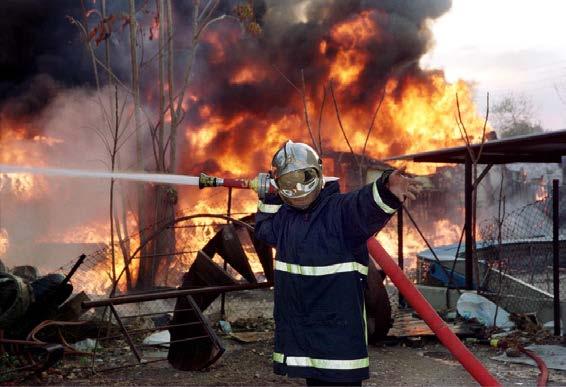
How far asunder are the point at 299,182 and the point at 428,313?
5.22 feet

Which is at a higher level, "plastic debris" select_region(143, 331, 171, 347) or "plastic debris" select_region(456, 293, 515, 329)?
"plastic debris" select_region(456, 293, 515, 329)

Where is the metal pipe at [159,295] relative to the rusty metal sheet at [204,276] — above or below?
below

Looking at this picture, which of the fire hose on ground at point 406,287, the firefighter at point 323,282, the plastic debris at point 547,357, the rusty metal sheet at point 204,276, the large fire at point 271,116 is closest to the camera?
the firefighter at point 323,282

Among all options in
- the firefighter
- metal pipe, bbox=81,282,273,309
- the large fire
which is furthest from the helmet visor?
the large fire

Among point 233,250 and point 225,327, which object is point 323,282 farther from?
point 225,327

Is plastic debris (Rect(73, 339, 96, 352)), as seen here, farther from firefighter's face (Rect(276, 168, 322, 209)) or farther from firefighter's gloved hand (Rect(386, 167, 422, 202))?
firefighter's gloved hand (Rect(386, 167, 422, 202))

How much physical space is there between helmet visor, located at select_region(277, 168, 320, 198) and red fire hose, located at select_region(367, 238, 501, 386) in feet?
2.61

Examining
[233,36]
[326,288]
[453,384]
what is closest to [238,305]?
[453,384]

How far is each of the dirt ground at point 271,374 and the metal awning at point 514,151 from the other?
278 centimetres

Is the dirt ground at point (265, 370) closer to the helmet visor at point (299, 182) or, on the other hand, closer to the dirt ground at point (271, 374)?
the dirt ground at point (271, 374)

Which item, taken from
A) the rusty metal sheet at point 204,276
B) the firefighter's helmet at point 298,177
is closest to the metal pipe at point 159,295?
the rusty metal sheet at point 204,276

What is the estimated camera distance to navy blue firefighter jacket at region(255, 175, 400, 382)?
137 inches

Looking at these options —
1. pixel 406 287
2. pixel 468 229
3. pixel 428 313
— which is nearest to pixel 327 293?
pixel 406 287

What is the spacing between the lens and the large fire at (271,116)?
15102 mm
